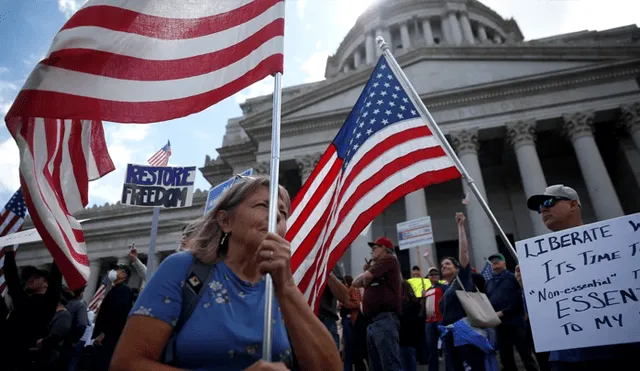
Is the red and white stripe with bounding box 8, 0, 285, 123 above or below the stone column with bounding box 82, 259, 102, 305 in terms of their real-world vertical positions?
below

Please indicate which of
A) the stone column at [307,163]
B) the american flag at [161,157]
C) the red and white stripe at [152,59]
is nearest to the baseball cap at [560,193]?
the red and white stripe at [152,59]

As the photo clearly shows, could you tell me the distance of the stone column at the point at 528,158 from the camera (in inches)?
693

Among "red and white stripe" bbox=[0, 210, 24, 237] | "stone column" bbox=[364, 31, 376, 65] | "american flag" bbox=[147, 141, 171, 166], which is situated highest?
"stone column" bbox=[364, 31, 376, 65]

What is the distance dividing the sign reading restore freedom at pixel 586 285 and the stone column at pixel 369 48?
39.3m

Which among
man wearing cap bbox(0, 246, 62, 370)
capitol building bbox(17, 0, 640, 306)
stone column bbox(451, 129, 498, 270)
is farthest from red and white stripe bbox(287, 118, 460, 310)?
stone column bbox(451, 129, 498, 270)

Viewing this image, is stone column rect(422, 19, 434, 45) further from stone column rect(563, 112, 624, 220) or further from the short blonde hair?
the short blonde hair

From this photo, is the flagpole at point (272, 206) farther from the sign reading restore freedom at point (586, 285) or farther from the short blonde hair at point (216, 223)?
the sign reading restore freedom at point (586, 285)

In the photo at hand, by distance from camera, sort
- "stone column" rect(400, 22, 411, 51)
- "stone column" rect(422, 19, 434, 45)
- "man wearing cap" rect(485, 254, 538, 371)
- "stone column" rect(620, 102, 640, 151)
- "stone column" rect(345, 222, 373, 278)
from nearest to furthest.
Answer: "man wearing cap" rect(485, 254, 538, 371) < "stone column" rect(620, 102, 640, 151) < "stone column" rect(345, 222, 373, 278) < "stone column" rect(422, 19, 434, 45) < "stone column" rect(400, 22, 411, 51)

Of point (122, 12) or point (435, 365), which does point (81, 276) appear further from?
point (435, 365)

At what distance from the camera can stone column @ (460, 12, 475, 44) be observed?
130ft

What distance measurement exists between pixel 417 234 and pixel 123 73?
33.9 ft

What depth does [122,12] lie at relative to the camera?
8.83 ft

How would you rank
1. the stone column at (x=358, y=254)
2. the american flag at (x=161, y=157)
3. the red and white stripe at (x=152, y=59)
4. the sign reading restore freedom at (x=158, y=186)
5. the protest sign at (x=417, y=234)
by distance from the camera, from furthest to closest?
the stone column at (x=358, y=254), the protest sign at (x=417, y=234), the american flag at (x=161, y=157), the sign reading restore freedom at (x=158, y=186), the red and white stripe at (x=152, y=59)

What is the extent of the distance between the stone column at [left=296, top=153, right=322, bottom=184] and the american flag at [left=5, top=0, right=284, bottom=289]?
697 inches
